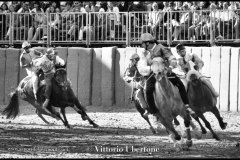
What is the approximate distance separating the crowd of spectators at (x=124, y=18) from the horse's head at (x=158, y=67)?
10.3 m

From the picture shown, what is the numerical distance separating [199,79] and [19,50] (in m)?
10.5

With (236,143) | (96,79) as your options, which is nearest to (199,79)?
(236,143)

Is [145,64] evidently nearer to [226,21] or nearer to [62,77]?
[62,77]

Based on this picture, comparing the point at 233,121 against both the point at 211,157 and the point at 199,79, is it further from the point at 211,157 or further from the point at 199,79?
the point at 211,157

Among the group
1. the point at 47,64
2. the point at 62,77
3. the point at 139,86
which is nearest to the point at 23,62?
the point at 47,64

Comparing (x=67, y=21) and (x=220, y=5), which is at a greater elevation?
(x=220, y=5)

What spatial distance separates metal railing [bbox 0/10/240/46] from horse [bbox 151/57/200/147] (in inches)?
387

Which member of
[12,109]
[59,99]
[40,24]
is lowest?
[12,109]

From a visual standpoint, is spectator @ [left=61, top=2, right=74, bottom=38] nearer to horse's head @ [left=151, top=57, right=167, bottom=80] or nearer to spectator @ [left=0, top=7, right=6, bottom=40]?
spectator @ [left=0, top=7, right=6, bottom=40]

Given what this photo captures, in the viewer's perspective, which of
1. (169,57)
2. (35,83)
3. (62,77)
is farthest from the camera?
(35,83)

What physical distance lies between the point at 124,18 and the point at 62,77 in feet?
19.6

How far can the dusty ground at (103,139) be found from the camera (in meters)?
16.7

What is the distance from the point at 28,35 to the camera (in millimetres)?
29656

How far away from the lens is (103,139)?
65.6ft
